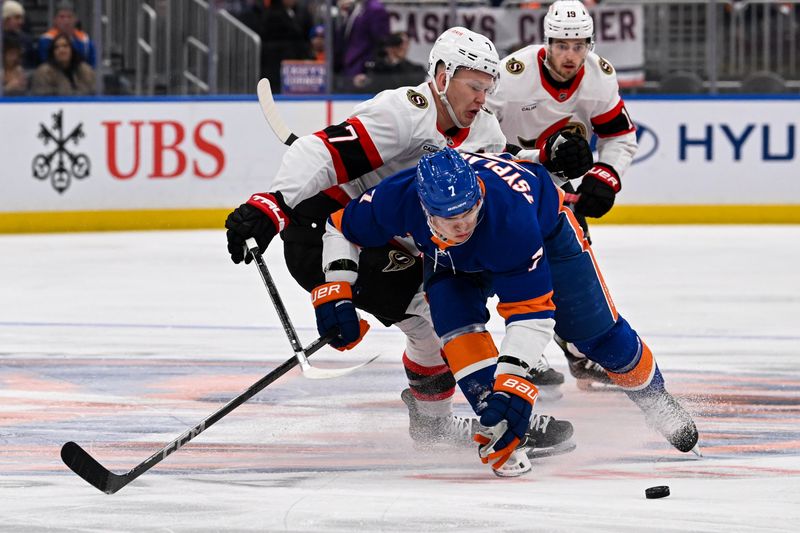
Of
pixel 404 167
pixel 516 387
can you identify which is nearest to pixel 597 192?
pixel 404 167

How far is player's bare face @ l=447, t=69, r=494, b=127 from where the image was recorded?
395 cm

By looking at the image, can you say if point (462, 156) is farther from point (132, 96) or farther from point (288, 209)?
point (132, 96)

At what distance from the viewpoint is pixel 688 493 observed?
11.7 feet

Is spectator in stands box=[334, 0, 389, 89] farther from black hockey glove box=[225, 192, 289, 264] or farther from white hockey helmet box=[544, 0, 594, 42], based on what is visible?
black hockey glove box=[225, 192, 289, 264]

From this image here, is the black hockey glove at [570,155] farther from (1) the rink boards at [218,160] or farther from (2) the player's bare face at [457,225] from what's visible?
(1) the rink boards at [218,160]

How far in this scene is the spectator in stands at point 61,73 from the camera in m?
9.59

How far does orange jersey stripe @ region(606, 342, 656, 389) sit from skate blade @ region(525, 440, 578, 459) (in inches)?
8.8

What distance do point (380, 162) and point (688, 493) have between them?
4.04ft

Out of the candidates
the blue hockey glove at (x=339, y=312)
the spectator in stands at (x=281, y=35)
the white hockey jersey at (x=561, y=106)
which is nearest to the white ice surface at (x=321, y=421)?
the blue hockey glove at (x=339, y=312)

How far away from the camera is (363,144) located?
13.1 feet

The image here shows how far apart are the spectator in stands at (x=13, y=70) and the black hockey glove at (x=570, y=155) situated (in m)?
5.80

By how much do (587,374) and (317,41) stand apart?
18.1ft

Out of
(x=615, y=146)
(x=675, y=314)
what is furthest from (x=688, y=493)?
(x=675, y=314)

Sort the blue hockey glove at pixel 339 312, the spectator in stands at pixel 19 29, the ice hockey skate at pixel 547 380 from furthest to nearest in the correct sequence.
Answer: the spectator in stands at pixel 19 29, the ice hockey skate at pixel 547 380, the blue hockey glove at pixel 339 312
